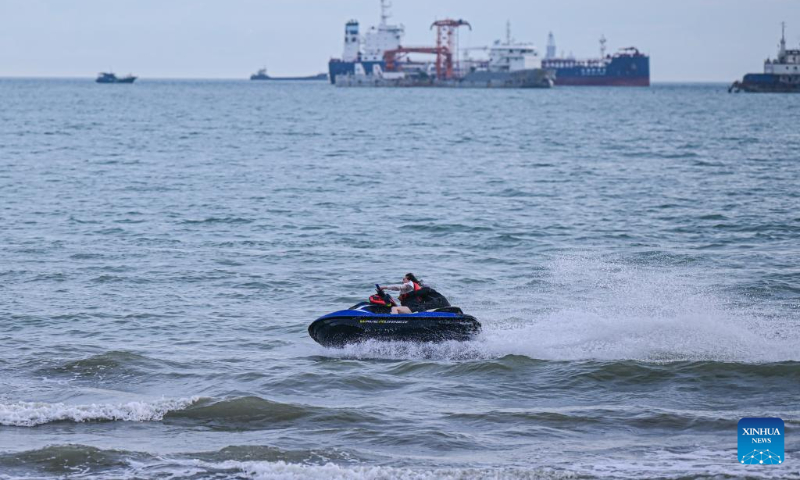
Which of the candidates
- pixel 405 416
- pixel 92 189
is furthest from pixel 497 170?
pixel 405 416

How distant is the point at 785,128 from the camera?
7656 cm

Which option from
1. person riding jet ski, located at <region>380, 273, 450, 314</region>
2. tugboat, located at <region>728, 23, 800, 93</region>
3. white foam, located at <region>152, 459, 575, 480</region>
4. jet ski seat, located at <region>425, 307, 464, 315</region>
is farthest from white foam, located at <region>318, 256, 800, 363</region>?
tugboat, located at <region>728, 23, 800, 93</region>

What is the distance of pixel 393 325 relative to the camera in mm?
16250

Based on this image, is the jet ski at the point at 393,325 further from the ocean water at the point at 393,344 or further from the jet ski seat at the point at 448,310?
the ocean water at the point at 393,344

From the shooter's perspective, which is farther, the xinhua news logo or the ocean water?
the ocean water

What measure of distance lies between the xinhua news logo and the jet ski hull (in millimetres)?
4864

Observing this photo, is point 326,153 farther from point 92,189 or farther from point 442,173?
point 92,189

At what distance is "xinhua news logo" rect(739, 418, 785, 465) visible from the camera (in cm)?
1139

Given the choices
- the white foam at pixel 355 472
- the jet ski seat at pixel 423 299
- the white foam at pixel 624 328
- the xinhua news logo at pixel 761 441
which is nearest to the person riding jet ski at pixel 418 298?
the jet ski seat at pixel 423 299

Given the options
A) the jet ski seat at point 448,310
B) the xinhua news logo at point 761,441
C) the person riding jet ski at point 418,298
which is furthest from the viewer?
the person riding jet ski at point 418,298

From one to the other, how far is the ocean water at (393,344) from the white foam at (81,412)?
0.09 ft

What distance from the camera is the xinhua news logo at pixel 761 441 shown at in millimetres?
11391

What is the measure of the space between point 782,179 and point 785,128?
1513 inches

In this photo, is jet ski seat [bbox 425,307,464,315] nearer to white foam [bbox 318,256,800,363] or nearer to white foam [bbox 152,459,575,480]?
white foam [bbox 318,256,800,363]
